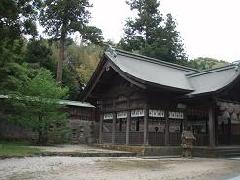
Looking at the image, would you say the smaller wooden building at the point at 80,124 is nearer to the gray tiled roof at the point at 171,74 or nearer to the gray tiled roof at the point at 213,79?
the gray tiled roof at the point at 171,74

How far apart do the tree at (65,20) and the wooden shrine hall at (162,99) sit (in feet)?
44.9

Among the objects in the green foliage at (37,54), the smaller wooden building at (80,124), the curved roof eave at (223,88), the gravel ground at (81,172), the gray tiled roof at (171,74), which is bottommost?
the gravel ground at (81,172)

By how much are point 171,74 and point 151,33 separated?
995 inches

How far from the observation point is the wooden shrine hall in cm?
2059

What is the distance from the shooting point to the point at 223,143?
2444 centimetres

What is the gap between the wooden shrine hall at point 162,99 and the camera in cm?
2059

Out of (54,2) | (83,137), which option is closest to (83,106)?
(83,137)

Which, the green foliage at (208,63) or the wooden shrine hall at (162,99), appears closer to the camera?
the wooden shrine hall at (162,99)

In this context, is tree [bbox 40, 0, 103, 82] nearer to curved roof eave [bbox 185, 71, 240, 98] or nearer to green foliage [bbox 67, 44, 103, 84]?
green foliage [bbox 67, 44, 103, 84]

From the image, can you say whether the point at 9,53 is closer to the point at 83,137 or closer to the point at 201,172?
the point at 201,172

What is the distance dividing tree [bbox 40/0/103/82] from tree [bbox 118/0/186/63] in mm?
10783

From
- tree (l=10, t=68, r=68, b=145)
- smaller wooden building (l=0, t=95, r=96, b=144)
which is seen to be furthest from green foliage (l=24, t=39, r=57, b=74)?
tree (l=10, t=68, r=68, b=145)

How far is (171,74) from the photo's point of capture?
25.4 meters

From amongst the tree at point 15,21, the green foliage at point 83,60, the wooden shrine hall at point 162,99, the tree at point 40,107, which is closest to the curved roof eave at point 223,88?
the wooden shrine hall at point 162,99
